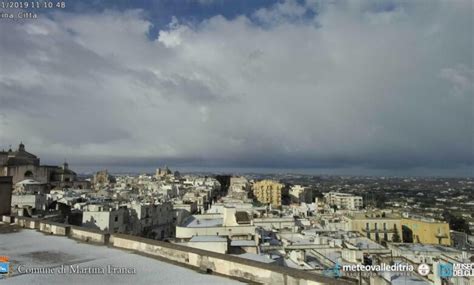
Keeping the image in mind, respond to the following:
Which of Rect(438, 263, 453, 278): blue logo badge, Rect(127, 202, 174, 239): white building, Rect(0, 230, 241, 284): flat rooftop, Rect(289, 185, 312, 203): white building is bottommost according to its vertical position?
Rect(289, 185, 312, 203): white building

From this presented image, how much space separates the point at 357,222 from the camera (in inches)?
1433

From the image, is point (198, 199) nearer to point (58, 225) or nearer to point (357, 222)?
point (357, 222)

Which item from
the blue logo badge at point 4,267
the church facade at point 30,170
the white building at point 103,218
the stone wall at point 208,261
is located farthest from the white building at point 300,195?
the blue logo badge at point 4,267

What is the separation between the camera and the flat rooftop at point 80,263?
6449 millimetres

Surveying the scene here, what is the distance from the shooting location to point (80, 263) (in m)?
7.62

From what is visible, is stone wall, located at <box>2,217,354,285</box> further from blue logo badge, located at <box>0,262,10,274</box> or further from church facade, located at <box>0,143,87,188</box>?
church facade, located at <box>0,143,87,188</box>

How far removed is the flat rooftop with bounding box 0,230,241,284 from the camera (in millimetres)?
6449

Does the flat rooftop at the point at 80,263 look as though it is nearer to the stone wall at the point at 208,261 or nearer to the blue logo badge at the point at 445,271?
the stone wall at the point at 208,261

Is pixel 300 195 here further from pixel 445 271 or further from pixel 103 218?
pixel 445 271

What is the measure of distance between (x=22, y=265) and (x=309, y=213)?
43.3 m

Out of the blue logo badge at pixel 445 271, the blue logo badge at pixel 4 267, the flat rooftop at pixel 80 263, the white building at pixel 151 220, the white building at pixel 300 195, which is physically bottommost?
the white building at pixel 300 195

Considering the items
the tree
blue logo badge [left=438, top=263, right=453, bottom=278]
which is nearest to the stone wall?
blue logo badge [left=438, top=263, right=453, bottom=278]

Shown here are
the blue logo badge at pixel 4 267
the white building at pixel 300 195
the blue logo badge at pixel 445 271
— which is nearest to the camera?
the blue logo badge at pixel 4 267

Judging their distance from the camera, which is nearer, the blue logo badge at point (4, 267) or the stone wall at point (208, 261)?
the stone wall at point (208, 261)
